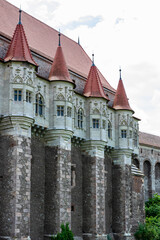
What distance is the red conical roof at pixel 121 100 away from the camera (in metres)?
40.4

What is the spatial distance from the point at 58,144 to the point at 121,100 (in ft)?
40.3

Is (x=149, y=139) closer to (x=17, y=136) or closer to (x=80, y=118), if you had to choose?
(x=80, y=118)

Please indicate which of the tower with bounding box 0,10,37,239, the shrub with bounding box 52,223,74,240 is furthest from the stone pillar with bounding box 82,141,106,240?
the tower with bounding box 0,10,37,239

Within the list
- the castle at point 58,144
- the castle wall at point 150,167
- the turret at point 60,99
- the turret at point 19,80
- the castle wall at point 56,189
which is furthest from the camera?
the castle wall at point 150,167

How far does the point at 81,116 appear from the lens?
3503 centimetres

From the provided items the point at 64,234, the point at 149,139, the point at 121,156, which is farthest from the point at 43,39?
the point at 149,139

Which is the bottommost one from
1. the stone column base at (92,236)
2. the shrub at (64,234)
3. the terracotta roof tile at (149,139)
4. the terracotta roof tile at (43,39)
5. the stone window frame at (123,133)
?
the stone column base at (92,236)

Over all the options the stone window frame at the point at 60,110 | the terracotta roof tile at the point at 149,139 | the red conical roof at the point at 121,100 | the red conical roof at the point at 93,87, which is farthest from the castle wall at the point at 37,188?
the terracotta roof tile at the point at 149,139

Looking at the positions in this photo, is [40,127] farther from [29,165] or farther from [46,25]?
[46,25]

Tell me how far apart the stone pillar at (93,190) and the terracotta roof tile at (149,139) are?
2329 centimetres

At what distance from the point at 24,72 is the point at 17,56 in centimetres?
125

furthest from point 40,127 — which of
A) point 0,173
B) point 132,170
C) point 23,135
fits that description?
point 132,170

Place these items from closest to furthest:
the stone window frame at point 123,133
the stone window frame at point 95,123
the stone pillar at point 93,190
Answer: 1. the stone pillar at point 93,190
2. the stone window frame at point 95,123
3. the stone window frame at point 123,133

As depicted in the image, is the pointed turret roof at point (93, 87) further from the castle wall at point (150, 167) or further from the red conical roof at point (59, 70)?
the castle wall at point (150, 167)
